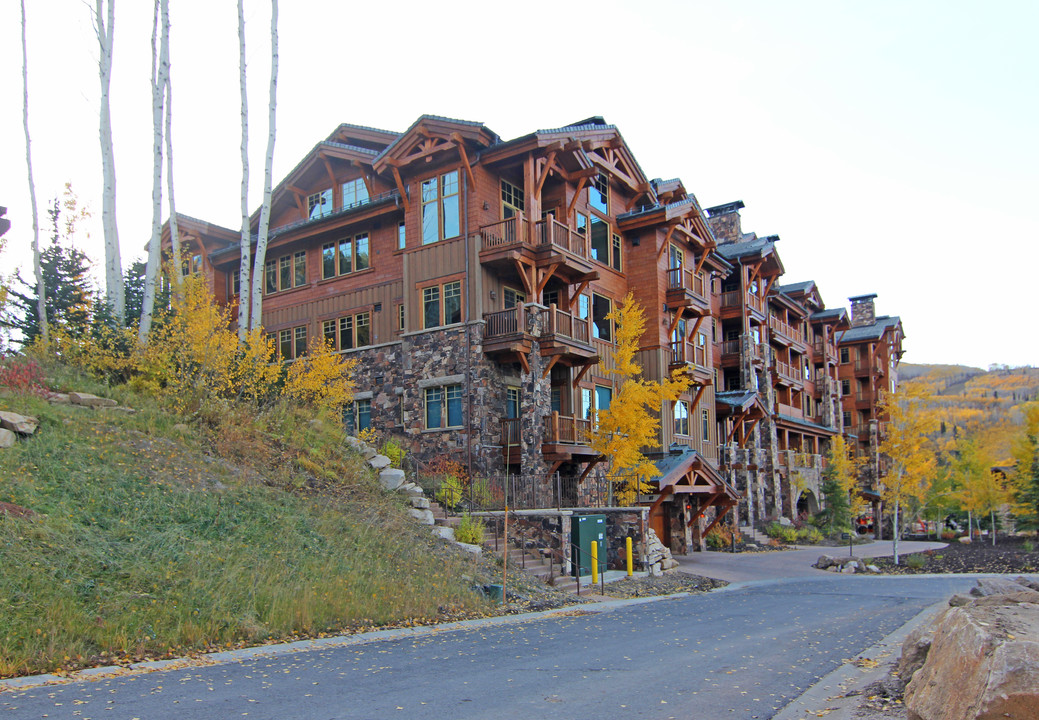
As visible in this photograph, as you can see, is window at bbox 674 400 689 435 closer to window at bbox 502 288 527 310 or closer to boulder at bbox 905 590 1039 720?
window at bbox 502 288 527 310

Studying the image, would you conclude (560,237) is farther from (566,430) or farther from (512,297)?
(566,430)

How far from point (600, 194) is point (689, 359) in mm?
8459

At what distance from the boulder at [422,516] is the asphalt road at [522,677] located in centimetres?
447

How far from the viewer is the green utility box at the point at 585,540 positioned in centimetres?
2061

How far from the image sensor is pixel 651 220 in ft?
109

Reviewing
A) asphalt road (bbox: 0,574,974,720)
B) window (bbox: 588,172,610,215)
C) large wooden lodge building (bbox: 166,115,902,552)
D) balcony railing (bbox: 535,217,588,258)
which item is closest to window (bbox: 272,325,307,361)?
large wooden lodge building (bbox: 166,115,902,552)

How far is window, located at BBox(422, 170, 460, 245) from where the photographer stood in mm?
27938

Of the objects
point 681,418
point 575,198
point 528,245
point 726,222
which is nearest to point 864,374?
point 726,222

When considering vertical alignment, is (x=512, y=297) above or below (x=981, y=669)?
above

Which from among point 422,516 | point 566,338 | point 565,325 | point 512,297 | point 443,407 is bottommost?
point 422,516

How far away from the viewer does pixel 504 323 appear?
87.2 ft

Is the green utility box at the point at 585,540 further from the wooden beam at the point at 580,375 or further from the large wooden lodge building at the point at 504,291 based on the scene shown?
the wooden beam at the point at 580,375

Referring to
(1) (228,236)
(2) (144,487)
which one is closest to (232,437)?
(2) (144,487)

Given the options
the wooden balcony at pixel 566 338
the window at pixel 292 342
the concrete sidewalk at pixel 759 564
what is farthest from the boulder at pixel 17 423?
the concrete sidewalk at pixel 759 564
